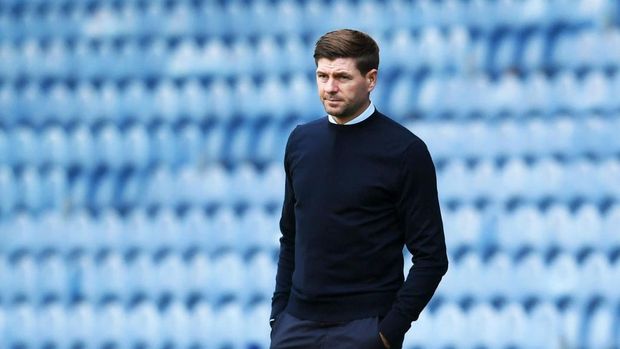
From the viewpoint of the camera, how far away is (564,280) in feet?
14.1

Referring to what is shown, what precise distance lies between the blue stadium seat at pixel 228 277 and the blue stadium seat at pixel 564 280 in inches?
40.0

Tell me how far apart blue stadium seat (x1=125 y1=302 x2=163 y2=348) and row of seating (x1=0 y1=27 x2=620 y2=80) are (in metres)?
0.85

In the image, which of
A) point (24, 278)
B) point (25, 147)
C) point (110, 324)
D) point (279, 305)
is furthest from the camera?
point (25, 147)

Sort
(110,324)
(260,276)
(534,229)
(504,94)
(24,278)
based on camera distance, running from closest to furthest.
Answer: (534,229) → (504,94) → (260,276) → (110,324) → (24,278)

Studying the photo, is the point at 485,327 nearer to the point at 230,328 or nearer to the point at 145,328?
the point at 230,328

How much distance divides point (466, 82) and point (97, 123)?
1330 millimetres

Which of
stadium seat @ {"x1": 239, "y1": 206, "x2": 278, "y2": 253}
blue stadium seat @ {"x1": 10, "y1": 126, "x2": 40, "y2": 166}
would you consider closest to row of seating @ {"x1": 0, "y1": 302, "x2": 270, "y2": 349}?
stadium seat @ {"x1": 239, "y1": 206, "x2": 278, "y2": 253}

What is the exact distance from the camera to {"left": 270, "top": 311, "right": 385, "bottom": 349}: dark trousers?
7.89ft

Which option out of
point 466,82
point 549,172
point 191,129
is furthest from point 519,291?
point 191,129

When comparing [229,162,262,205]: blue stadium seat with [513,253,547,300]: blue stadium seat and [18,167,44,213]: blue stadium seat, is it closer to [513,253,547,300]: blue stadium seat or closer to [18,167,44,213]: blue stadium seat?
[18,167,44,213]: blue stadium seat

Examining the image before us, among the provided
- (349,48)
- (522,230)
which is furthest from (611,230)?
(349,48)

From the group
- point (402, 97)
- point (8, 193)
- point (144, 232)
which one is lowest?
point (144, 232)

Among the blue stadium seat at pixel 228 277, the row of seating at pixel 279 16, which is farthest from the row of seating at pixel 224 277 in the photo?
the row of seating at pixel 279 16

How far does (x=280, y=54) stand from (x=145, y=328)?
3.42 ft
